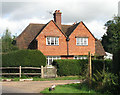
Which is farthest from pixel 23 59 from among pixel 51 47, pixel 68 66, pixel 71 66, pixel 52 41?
pixel 52 41

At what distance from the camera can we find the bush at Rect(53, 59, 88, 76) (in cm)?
2419

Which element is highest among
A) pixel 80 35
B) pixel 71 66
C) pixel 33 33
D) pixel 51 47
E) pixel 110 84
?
pixel 33 33

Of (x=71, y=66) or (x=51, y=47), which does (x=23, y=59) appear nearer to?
(x=71, y=66)

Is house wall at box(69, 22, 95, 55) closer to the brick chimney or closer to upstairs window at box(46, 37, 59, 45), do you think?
upstairs window at box(46, 37, 59, 45)

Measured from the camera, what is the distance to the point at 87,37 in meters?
37.7

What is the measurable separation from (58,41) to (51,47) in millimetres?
1741

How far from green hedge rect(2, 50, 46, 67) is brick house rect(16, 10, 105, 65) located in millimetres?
11074

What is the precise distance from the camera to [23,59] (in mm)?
22797

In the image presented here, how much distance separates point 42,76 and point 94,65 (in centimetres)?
706

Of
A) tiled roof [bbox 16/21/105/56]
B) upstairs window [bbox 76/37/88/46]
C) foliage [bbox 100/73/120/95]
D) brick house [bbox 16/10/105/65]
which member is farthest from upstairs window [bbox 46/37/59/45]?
foliage [bbox 100/73/120/95]

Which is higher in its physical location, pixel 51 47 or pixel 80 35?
pixel 80 35

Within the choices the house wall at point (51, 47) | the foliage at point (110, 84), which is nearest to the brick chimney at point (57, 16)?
the house wall at point (51, 47)

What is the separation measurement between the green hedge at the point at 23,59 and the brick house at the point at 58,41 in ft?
36.3

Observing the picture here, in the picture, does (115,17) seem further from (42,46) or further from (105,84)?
(105,84)
